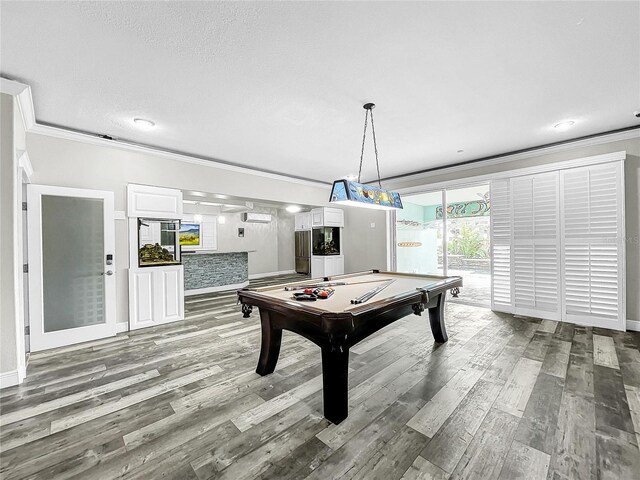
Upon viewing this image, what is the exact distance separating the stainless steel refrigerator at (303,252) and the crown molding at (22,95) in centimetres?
735

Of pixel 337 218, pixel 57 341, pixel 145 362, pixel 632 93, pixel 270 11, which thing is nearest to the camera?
pixel 270 11

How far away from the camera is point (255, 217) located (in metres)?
9.01

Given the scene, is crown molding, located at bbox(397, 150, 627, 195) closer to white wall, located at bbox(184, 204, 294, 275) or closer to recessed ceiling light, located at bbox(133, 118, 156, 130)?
recessed ceiling light, located at bbox(133, 118, 156, 130)

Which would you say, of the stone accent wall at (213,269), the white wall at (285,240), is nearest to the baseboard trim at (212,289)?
the stone accent wall at (213,269)

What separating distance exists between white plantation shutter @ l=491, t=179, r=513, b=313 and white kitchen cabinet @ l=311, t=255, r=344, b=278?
345 centimetres

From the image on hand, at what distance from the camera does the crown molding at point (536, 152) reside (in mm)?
3689

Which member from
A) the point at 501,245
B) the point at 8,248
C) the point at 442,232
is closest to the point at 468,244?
the point at 442,232

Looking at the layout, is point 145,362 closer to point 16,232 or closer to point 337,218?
point 16,232

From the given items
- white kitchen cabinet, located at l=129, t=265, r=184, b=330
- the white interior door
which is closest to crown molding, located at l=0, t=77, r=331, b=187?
the white interior door

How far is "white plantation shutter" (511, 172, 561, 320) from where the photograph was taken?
13.6ft

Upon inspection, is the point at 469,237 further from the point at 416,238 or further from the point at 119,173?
the point at 119,173

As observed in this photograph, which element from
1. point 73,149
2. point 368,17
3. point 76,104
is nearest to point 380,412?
point 368,17

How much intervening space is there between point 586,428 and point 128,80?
434 cm

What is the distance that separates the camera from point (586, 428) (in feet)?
6.02
